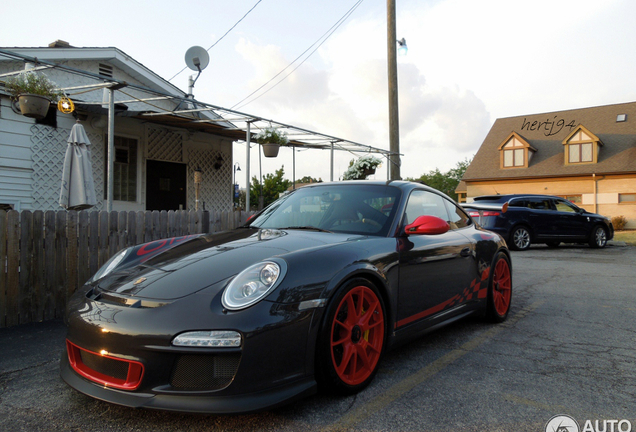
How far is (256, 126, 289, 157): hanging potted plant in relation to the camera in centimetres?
1000

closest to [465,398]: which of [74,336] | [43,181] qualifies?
[74,336]

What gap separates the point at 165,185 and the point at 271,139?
3429 millimetres

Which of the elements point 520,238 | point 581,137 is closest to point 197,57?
point 520,238

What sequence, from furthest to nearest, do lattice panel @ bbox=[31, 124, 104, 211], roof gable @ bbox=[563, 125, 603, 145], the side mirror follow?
1. roof gable @ bbox=[563, 125, 603, 145]
2. lattice panel @ bbox=[31, 124, 104, 211]
3. the side mirror

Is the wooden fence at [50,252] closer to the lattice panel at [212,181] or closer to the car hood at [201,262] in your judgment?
the car hood at [201,262]

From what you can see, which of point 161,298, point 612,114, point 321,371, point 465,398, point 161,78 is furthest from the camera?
point 612,114

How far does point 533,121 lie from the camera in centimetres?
3023

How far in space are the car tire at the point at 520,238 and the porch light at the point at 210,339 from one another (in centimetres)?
1149

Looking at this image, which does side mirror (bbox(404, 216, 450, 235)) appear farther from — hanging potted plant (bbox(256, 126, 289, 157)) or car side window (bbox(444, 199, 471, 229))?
hanging potted plant (bbox(256, 126, 289, 157))

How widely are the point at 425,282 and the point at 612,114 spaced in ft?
102

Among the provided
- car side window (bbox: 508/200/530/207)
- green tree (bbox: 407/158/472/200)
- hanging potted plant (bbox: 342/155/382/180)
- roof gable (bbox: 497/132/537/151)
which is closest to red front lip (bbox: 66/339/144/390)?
hanging potted plant (bbox: 342/155/382/180)

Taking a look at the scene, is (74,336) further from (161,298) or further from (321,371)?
(321,371)

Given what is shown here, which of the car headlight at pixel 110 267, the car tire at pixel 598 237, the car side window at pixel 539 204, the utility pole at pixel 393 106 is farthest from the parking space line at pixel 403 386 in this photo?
the car tire at pixel 598 237

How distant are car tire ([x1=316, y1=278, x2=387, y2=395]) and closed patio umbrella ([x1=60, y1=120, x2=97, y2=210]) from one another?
553cm
